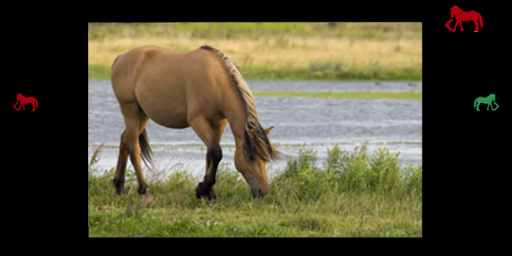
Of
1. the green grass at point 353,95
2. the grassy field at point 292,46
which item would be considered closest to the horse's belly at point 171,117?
the green grass at point 353,95

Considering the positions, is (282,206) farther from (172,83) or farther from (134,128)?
(134,128)

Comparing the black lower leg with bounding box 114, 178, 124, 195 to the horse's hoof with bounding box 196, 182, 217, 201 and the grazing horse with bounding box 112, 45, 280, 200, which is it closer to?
the grazing horse with bounding box 112, 45, 280, 200

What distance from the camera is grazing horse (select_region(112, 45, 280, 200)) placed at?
6828 mm

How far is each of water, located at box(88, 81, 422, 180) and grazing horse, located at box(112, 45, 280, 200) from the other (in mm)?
1079

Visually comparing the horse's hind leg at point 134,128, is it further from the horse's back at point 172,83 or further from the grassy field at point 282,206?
the grassy field at point 282,206

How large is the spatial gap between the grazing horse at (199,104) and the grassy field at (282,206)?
31cm

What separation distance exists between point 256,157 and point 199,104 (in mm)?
981

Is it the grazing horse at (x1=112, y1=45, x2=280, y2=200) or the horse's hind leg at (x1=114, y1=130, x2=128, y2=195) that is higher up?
the grazing horse at (x1=112, y1=45, x2=280, y2=200)

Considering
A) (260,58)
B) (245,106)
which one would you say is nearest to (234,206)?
(245,106)

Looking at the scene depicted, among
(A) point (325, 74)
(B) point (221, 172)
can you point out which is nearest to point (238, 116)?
(B) point (221, 172)

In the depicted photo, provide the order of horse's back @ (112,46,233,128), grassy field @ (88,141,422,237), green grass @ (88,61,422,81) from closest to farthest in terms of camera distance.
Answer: grassy field @ (88,141,422,237) → horse's back @ (112,46,233,128) → green grass @ (88,61,422,81)
